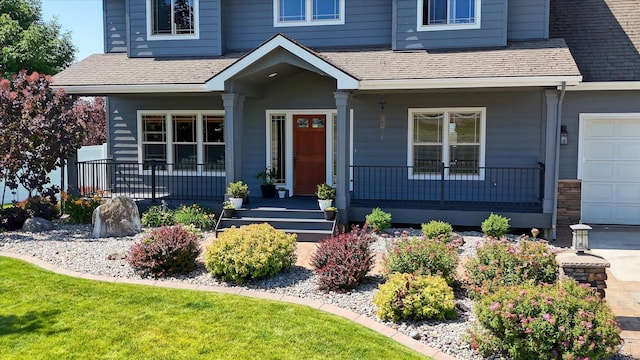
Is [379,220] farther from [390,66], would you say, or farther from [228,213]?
[390,66]

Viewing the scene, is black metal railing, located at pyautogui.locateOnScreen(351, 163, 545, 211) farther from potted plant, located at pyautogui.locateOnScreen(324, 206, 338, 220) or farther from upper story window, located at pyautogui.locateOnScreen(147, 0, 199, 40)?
upper story window, located at pyautogui.locateOnScreen(147, 0, 199, 40)

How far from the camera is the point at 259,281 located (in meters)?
7.68

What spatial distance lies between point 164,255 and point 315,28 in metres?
7.55

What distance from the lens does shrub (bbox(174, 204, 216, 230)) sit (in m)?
11.6

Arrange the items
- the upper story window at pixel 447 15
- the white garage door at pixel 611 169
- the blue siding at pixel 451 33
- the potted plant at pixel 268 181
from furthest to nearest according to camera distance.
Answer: the potted plant at pixel 268 181 → the white garage door at pixel 611 169 → the upper story window at pixel 447 15 → the blue siding at pixel 451 33

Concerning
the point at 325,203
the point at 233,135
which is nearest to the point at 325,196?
the point at 325,203

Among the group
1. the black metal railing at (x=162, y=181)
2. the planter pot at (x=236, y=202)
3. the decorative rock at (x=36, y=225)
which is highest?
the black metal railing at (x=162, y=181)

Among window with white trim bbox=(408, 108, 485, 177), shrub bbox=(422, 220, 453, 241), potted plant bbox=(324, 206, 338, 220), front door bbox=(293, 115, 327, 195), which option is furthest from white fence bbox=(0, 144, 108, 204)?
shrub bbox=(422, 220, 453, 241)

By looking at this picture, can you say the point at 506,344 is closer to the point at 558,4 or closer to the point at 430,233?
the point at 430,233

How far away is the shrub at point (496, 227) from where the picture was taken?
34.6ft

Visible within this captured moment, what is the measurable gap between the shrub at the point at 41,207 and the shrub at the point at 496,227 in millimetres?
9435

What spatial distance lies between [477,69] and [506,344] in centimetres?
702

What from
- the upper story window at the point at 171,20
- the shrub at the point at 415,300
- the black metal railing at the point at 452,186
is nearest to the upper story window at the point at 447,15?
the black metal railing at the point at 452,186

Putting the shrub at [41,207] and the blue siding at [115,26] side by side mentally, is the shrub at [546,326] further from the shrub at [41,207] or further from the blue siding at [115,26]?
the blue siding at [115,26]
